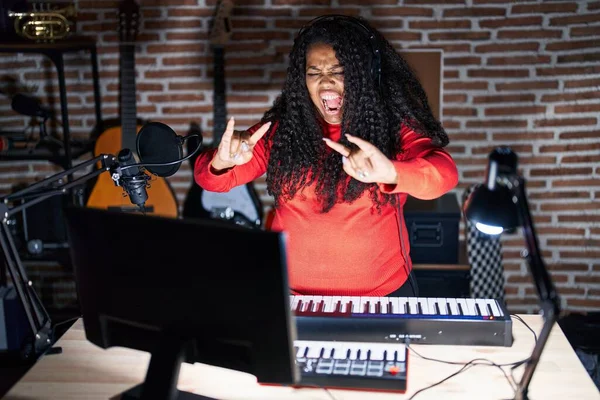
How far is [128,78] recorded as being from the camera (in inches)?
139

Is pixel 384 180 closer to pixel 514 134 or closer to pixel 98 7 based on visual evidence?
pixel 514 134

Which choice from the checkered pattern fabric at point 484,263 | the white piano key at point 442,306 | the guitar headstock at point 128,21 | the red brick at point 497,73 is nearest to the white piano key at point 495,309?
the white piano key at point 442,306

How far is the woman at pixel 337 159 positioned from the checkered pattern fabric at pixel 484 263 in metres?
1.28

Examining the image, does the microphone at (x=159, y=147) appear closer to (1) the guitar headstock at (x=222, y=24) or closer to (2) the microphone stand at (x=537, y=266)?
(2) the microphone stand at (x=537, y=266)

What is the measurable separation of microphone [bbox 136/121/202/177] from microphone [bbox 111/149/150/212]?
67mm

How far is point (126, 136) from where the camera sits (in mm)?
3498

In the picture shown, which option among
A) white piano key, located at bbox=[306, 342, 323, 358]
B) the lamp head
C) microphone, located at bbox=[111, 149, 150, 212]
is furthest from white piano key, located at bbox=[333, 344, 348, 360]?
microphone, located at bbox=[111, 149, 150, 212]

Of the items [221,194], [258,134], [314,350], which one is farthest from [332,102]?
[221,194]

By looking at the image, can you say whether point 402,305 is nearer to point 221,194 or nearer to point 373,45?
point 373,45

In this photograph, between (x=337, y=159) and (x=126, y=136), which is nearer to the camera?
(x=337, y=159)

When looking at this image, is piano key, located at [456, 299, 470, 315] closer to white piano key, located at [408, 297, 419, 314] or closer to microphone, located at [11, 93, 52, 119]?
white piano key, located at [408, 297, 419, 314]

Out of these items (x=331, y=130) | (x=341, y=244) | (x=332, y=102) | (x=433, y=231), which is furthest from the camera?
(x=433, y=231)

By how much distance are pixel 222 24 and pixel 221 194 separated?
896 mm

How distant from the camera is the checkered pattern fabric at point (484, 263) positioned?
3391 millimetres
